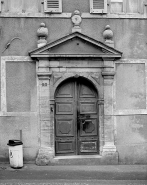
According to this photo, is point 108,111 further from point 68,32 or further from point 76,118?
point 68,32

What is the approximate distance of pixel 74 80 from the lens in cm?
1088

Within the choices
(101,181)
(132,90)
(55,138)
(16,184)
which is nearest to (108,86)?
(132,90)

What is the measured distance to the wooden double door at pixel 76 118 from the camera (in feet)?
35.5

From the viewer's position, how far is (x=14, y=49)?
1056cm

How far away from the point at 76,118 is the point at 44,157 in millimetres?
1586

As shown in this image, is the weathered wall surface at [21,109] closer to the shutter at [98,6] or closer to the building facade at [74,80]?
the building facade at [74,80]

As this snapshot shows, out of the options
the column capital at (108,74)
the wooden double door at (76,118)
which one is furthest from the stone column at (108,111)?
the wooden double door at (76,118)

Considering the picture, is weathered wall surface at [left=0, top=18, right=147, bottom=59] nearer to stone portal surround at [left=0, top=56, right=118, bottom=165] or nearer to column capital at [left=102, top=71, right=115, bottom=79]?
stone portal surround at [left=0, top=56, right=118, bottom=165]

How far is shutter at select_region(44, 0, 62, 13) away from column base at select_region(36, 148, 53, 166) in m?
4.31

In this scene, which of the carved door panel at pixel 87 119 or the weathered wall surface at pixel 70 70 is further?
the carved door panel at pixel 87 119

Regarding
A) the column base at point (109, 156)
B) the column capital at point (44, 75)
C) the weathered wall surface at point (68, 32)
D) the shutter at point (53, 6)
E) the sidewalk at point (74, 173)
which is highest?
the shutter at point (53, 6)

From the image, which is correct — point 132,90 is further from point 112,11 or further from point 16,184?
point 16,184

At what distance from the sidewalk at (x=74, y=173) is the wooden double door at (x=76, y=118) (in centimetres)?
77

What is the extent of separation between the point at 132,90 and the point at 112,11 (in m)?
2.60
